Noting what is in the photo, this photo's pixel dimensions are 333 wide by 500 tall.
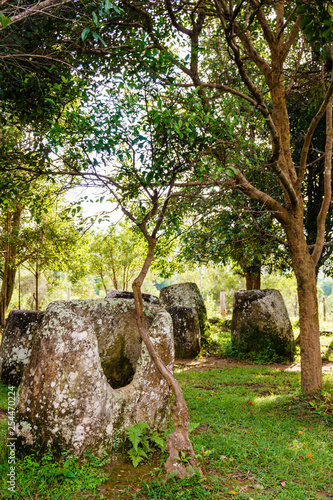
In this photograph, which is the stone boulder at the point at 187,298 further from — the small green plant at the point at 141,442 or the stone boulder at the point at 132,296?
the small green plant at the point at 141,442

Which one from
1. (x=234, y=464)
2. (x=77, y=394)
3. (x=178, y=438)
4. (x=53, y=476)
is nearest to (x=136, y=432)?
(x=178, y=438)

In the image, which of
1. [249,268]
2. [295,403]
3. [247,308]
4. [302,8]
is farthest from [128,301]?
[249,268]

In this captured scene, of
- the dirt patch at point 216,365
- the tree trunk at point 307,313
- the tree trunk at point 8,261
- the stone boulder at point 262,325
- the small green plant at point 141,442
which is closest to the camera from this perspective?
the small green plant at point 141,442

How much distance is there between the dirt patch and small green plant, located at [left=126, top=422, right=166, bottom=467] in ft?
19.3

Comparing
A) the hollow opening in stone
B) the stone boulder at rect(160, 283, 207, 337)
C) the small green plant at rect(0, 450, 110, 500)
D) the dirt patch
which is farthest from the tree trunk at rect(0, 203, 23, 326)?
the small green plant at rect(0, 450, 110, 500)

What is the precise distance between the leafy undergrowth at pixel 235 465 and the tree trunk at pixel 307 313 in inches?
13.4

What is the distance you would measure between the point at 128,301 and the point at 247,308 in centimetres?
763

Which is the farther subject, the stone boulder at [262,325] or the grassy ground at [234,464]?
the stone boulder at [262,325]

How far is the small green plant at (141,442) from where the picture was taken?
4605mm

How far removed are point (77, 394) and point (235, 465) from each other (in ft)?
6.95

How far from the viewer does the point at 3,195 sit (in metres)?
6.00

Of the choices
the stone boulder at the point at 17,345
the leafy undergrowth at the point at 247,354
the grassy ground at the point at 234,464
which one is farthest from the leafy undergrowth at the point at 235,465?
the leafy undergrowth at the point at 247,354

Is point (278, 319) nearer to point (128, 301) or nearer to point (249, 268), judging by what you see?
point (249, 268)

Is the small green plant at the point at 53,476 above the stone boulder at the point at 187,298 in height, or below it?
below
